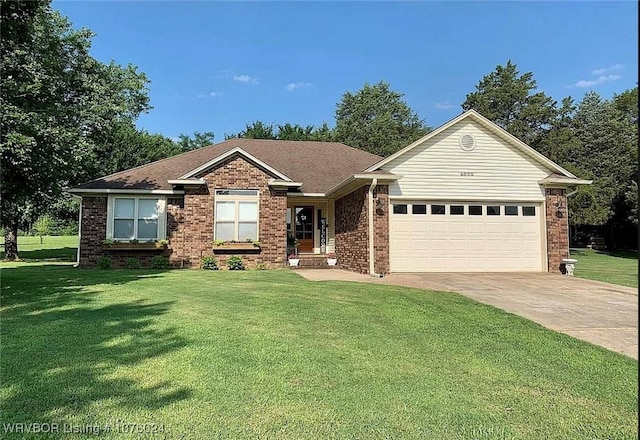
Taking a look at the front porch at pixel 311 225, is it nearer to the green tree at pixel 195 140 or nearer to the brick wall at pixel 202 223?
the brick wall at pixel 202 223

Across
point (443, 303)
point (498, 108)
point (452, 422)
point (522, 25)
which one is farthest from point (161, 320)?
point (498, 108)

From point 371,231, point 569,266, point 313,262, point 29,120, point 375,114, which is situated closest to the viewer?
point 29,120

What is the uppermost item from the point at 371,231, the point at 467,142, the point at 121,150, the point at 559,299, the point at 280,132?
the point at 280,132

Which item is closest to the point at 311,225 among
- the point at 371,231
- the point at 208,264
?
the point at 208,264

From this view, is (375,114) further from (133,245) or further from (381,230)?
(133,245)

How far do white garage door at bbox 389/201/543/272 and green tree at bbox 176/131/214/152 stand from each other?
23300 millimetres

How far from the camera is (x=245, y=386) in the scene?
390cm

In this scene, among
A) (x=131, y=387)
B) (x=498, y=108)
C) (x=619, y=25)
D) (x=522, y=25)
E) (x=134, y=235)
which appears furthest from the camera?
(x=498, y=108)

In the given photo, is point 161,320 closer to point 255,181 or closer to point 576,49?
point 576,49

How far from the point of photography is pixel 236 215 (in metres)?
15.3

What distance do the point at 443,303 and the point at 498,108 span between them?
96.6ft

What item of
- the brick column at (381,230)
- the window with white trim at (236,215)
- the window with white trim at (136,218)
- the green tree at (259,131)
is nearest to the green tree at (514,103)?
the green tree at (259,131)

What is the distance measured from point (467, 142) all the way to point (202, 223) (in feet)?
30.8

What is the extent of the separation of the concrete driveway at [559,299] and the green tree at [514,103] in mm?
21260
